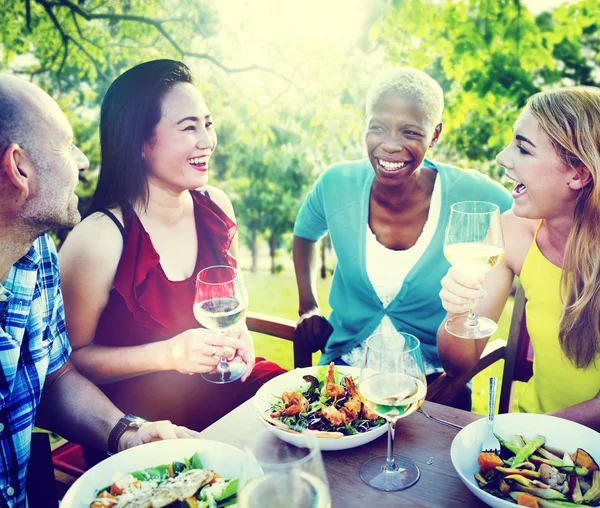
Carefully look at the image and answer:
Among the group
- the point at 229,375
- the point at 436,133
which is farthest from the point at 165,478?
the point at 436,133

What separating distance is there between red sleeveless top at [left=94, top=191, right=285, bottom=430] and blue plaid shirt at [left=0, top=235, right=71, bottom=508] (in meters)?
0.39

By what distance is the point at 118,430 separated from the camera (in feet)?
5.46

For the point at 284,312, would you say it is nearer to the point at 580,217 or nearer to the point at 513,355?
the point at 513,355

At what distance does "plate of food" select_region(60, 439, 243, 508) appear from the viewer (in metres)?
1.21

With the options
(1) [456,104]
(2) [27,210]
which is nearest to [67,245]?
(2) [27,210]

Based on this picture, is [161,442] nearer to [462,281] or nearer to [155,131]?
[462,281]

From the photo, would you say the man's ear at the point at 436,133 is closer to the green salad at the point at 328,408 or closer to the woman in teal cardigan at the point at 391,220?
the woman in teal cardigan at the point at 391,220

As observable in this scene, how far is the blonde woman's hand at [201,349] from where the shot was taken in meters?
1.86

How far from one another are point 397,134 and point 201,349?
135 centimetres

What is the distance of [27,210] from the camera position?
5.25 ft

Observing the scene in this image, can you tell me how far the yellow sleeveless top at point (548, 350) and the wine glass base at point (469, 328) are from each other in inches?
11.6

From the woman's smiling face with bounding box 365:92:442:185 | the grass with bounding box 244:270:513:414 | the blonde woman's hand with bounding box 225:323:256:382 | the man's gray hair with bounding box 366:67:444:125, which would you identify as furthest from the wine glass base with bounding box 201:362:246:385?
the grass with bounding box 244:270:513:414

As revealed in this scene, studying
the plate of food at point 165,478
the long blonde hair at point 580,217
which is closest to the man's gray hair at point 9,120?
the plate of food at point 165,478

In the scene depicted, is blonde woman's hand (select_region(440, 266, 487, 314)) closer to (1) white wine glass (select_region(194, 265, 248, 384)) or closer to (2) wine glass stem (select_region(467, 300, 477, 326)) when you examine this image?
(2) wine glass stem (select_region(467, 300, 477, 326))
